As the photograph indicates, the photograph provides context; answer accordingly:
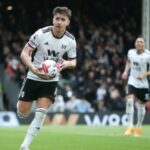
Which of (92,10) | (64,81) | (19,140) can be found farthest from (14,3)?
(19,140)

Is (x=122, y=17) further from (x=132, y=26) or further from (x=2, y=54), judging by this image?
(x=2, y=54)

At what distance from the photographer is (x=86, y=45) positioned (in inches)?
1273

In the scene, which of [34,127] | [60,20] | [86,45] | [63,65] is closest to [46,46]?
[63,65]

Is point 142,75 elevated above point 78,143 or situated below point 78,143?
above

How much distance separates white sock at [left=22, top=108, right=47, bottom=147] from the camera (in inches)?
466

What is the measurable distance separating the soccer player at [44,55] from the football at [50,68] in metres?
0.10

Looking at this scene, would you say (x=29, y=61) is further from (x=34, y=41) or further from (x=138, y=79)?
(x=138, y=79)

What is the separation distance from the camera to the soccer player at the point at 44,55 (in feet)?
39.8

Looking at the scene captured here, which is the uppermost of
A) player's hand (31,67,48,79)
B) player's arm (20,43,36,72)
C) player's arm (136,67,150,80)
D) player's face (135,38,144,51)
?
player's arm (20,43,36,72)

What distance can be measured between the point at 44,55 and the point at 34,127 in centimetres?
136

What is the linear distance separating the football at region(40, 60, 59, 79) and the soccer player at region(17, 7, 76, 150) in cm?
10

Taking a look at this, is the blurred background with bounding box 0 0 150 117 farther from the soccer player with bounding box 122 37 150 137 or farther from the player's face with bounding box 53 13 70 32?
the player's face with bounding box 53 13 70 32

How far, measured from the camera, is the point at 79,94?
3003cm

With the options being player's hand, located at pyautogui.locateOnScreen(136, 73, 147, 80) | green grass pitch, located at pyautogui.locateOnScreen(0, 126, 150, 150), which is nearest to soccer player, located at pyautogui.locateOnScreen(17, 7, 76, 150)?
green grass pitch, located at pyautogui.locateOnScreen(0, 126, 150, 150)
